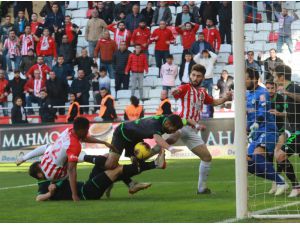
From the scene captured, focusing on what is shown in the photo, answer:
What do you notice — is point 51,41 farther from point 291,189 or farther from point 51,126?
point 291,189

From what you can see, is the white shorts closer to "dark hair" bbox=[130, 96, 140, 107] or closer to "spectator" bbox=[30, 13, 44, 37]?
"dark hair" bbox=[130, 96, 140, 107]

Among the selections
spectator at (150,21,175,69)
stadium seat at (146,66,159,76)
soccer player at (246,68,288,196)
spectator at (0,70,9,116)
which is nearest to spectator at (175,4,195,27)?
spectator at (150,21,175,69)

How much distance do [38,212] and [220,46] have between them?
19259 mm

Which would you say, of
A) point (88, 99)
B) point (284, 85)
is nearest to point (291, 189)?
point (284, 85)

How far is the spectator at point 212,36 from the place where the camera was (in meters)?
29.6

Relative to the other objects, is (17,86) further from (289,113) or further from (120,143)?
(289,113)

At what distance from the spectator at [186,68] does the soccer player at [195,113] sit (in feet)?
45.8

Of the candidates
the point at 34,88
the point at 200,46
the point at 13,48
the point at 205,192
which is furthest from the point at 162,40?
the point at 205,192

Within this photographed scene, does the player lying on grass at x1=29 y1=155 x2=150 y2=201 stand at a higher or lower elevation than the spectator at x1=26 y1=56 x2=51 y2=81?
lower

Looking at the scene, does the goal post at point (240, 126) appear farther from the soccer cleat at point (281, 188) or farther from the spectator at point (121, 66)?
the spectator at point (121, 66)

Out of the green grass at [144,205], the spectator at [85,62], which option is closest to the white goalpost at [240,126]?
the green grass at [144,205]

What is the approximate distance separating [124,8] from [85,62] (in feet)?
8.96

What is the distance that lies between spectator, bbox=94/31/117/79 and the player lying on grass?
1755 centimetres

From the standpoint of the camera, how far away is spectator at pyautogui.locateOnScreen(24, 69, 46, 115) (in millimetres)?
30547
